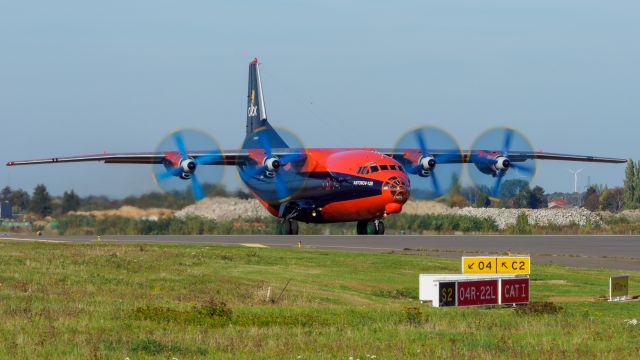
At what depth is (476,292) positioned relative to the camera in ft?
84.9

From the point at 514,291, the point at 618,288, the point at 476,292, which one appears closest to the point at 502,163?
the point at 618,288

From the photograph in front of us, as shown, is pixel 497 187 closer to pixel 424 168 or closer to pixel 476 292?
pixel 424 168

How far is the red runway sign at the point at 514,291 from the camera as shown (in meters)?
26.6

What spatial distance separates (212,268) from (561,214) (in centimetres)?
5003

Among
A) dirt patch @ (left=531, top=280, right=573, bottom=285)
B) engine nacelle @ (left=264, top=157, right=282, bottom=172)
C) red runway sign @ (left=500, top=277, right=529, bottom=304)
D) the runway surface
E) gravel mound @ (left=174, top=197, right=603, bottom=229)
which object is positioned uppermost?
engine nacelle @ (left=264, top=157, right=282, bottom=172)

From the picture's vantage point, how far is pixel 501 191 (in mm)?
68688

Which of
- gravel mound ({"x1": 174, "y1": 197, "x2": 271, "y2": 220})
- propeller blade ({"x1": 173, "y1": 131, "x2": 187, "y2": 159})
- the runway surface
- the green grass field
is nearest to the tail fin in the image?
gravel mound ({"x1": 174, "y1": 197, "x2": 271, "y2": 220})

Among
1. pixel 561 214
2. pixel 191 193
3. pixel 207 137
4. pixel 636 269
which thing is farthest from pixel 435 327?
pixel 561 214

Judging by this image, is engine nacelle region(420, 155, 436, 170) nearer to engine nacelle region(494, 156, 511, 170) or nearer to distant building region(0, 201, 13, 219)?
engine nacelle region(494, 156, 511, 170)

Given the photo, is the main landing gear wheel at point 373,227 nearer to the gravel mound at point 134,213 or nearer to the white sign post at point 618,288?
the gravel mound at point 134,213

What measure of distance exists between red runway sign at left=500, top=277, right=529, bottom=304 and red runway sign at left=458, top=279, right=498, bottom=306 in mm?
349

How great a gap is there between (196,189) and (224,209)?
865cm

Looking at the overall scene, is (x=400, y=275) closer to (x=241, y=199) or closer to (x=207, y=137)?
(x=207, y=137)

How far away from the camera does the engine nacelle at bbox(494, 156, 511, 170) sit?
67.6 m
